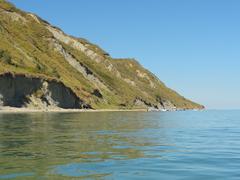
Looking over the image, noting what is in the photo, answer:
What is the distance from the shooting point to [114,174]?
64.5ft

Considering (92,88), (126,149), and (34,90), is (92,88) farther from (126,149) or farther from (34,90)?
(126,149)

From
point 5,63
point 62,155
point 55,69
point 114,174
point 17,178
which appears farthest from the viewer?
point 55,69

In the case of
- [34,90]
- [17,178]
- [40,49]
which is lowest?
[17,178]

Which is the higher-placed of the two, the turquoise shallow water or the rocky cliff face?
the rocky cliff face

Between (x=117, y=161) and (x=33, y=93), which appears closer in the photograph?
(x=117, y=161)

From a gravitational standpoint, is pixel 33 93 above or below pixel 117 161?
above

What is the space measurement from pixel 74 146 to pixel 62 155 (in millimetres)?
5614

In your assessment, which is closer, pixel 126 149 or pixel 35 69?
pixel 126 149

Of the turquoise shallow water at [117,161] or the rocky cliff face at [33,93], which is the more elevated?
the rocky cliff face at [33,93]

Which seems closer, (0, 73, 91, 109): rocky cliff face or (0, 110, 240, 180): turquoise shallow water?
(0, 110, 240, 180): turquoise shallow water

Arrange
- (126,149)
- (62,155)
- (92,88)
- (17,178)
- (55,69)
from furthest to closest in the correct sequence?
(92,88) → (55,69) → (126,149) → (62,155) → (17,178)

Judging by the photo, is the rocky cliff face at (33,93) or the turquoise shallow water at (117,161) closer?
the turquoise shallow water at (117,161)

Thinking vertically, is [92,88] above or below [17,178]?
above

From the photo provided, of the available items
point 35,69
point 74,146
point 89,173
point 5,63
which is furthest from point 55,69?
point 89,173
